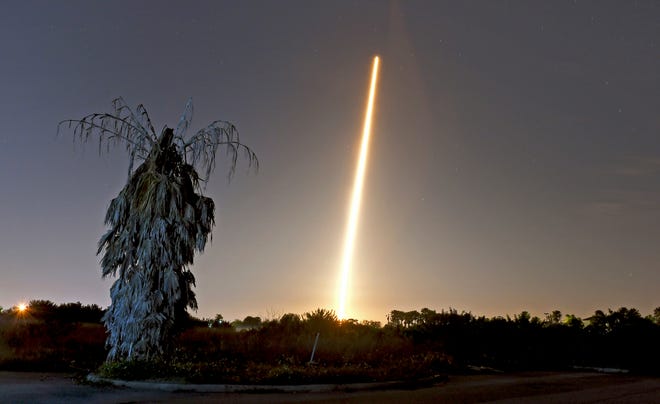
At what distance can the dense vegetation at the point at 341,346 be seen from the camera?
1759cm

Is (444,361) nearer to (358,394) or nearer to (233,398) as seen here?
(358,394)

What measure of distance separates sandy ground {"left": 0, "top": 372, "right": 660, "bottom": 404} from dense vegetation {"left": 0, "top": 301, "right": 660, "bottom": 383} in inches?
52.5

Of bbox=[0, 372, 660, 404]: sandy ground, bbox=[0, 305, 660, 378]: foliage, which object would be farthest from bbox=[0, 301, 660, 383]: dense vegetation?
bbox=[0, 372, 660, 404]: sandy ground

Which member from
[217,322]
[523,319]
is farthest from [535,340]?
[217,322]

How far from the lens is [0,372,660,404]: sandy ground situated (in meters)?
13.6

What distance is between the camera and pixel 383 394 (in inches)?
618

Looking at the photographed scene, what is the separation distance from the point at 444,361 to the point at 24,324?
60.5 feet

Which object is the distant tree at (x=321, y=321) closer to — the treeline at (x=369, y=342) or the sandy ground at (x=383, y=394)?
the treeline at (x=369, y=342)

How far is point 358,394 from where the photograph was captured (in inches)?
611

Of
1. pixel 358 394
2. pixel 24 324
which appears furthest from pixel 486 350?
pixel 24 324

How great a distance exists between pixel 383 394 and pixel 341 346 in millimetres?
7791

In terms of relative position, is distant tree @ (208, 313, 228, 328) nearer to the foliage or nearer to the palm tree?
the foliage

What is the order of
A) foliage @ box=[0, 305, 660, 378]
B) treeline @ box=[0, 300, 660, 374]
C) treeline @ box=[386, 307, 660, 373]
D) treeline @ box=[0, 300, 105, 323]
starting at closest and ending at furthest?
foliage @ box=[0, 305, 660, 378]
treeline @ box=[0, 300, 660, 374]
treeline @ box=[386, 307, 660, 373]
treeline @ box=[0, 300, 105, 323]

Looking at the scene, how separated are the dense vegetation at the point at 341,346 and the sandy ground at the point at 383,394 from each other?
133cm
